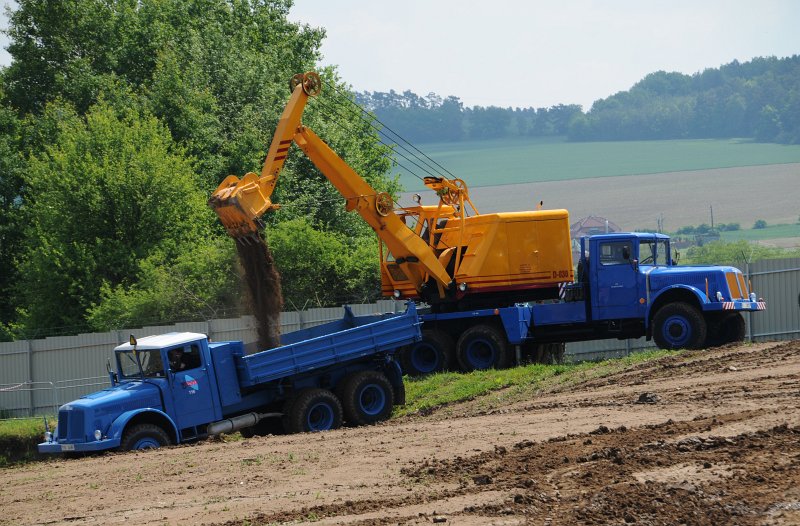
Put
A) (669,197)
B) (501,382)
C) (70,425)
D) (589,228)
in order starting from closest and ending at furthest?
(70,425), (501,382), (589,228), (669,197)

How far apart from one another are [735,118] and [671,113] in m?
11.3

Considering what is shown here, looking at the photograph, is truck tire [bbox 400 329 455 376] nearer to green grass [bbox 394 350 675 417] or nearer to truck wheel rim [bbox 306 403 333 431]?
green grass [bbox 394 350 675 417]

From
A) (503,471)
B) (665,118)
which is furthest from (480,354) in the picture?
(665,118)

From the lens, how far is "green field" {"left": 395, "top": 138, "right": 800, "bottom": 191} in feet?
Answer: 444

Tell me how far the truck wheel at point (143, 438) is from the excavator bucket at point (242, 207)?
4426 millimetres

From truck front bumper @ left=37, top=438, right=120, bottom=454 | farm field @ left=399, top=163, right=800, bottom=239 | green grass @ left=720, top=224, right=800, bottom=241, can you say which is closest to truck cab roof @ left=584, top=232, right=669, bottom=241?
truck front bumper @ left=37, top=438, right=120, bottom=454

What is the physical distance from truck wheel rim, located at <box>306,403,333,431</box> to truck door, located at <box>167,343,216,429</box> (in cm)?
175

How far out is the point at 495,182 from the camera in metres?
135

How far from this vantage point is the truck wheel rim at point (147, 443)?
17344 mm

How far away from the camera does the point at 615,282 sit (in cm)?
2289

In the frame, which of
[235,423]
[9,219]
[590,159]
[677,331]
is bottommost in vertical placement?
[235,423]

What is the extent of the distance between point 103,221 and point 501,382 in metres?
19.2

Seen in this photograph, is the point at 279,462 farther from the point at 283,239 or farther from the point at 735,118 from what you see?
the point at 735,118

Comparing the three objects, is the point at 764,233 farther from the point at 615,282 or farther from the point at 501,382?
the point at 501,382
